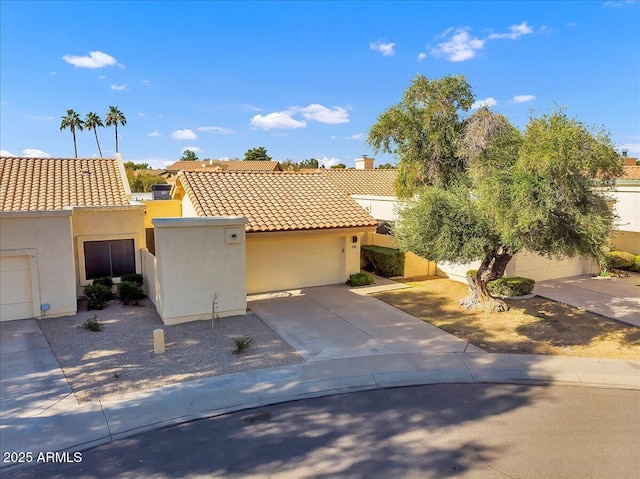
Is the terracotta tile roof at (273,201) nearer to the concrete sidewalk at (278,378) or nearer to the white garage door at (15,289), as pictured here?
the concrete sidewalk at (278,378)

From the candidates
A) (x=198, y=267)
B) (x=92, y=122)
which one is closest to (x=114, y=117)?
(x=92, y=122)

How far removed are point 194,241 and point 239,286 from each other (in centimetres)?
185

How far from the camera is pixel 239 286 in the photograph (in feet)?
42.4

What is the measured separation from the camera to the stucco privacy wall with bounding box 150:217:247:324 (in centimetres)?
1196

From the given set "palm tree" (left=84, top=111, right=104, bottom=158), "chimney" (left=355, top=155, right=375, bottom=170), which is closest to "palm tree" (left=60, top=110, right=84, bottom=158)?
"palm tree" (left=84, top=111, right=104, bottom=158)

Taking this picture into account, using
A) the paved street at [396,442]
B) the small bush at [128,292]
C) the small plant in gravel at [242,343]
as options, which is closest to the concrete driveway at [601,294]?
the paved street at [396,442]

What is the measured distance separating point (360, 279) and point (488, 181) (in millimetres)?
7196

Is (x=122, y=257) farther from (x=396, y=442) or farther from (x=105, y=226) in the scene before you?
(x=396, y=442)

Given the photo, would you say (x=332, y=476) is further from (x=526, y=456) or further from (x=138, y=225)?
(x=138, y=225)

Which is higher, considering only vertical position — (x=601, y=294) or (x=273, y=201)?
(x=273, y=201)

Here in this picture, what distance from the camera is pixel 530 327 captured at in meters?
12.2

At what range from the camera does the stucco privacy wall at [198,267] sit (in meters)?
12.0

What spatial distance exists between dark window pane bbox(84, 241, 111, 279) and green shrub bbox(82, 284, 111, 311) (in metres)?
1.30

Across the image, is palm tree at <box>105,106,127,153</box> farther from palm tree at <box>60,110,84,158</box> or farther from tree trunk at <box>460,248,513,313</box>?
tree trunk at <box>460,248,513,313</box>
